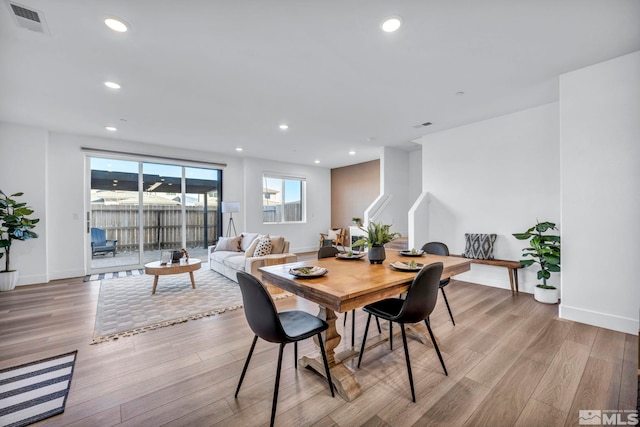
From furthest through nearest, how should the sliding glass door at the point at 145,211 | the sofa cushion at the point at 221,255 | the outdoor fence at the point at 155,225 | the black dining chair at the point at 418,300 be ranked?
the outdoor fence at the point at 155,225 < the sliding glass door at the point at 145,211 < the sofa cushion at the point at 221,255 < the black dining chair at the point at 418,300

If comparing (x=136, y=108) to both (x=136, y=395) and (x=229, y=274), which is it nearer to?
(x=229, y=274)

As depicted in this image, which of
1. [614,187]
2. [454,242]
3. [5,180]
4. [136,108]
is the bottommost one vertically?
[454,242]

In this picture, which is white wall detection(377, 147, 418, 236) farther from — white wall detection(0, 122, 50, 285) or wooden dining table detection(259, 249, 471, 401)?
white wall detection(0, 122, 50, 285)

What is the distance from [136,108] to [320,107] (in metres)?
2.64

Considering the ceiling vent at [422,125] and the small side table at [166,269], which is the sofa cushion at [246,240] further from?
the ceiling vent at [422,125]

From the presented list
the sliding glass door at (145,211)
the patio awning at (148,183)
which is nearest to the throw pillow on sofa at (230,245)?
the sliding glass door at (145,211)

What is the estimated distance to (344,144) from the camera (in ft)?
19.3

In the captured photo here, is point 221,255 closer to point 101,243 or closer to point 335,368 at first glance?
point 101,243

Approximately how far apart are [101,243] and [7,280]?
4.92 feet

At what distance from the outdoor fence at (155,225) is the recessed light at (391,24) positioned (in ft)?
19.3

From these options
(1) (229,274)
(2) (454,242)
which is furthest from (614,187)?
(1) (229,274)

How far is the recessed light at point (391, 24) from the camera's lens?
2.07 metres

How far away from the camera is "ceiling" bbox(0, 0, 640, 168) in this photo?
6.57 ft

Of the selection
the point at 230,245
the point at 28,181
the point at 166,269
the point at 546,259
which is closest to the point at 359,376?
the point at 546,259
